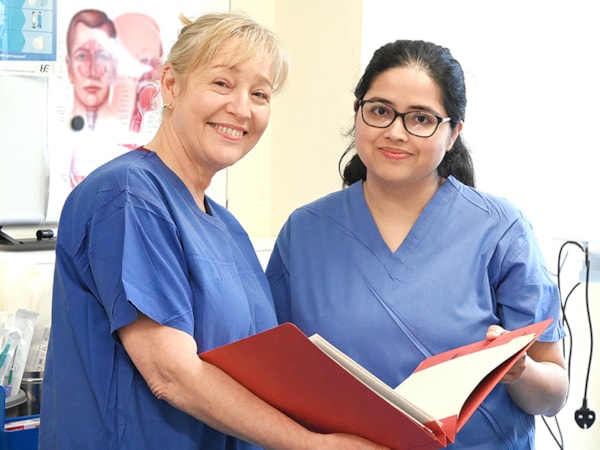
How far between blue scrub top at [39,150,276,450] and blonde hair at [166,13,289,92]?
0.16m

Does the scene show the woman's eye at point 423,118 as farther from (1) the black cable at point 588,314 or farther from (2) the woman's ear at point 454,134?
(1) the black cable at point 588,314

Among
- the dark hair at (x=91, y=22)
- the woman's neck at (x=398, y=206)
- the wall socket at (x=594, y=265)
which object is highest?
the dark hair at (x=91, y=22)

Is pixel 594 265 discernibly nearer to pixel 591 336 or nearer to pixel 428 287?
pixel 591 336

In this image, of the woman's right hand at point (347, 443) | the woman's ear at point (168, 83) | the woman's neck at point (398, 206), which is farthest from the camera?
the woman's neck at point (398, 206)

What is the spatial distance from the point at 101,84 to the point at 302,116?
0.68m

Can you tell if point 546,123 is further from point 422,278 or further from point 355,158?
point 422,278

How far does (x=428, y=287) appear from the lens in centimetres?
147

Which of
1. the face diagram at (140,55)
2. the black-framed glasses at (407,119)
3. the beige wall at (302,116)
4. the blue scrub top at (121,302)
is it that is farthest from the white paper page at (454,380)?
the face diagram at (140,55)

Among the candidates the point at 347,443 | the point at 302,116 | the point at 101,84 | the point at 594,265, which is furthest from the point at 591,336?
the point at 101,84

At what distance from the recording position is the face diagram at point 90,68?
255cm

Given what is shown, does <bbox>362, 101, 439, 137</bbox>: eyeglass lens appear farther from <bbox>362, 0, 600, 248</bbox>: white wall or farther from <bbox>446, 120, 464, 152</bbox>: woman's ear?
<bbox>362, 0, 600, 248</bbox>: white wall

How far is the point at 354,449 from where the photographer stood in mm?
1165

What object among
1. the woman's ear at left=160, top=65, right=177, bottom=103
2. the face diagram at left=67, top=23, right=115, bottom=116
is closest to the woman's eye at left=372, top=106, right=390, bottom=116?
the woman's ear at left=160, top=65, right=177, bottom=103

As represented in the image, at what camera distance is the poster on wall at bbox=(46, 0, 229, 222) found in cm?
253
